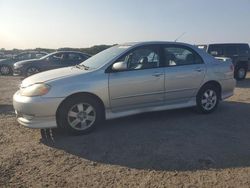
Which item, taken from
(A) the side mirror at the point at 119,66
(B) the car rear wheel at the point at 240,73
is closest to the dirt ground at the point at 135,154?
(A) the side mirror at the point at 119,66

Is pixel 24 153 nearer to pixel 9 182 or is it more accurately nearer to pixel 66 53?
pixel 9 182

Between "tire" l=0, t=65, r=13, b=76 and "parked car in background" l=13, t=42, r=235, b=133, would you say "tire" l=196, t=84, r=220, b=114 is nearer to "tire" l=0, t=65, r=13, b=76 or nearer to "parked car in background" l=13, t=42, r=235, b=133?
"parked car in background" l=13, t=42, r=235, b=133

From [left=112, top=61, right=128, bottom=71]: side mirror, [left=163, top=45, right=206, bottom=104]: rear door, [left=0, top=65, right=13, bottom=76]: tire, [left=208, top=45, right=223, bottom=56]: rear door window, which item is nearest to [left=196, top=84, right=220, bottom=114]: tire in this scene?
[left=163, top=45, right=206, bottom=104]: rear door

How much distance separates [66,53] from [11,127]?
1156cm

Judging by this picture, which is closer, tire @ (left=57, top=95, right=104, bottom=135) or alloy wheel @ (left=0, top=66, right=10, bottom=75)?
tire @ (left=57, top=95, right=104, bottom=135)

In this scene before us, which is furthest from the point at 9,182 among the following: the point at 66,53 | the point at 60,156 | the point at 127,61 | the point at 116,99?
the point at 66,53

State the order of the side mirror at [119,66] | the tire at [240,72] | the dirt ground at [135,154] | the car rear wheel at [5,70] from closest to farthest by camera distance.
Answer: the dirt ground at [135,154]
the side mirror at [119,66]
the tire at [240,72]
the car rear wheel at [5,70]

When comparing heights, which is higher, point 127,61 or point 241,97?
point 127,61

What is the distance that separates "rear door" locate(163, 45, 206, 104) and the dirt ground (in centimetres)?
51

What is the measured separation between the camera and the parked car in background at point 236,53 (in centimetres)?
1580

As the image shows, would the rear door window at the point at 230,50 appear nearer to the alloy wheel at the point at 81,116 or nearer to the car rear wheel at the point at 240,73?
the car rear wheel at the point at 240,73

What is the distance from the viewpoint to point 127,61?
6715 mm

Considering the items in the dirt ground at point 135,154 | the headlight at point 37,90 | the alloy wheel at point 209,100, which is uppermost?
the headlight at point 37,90

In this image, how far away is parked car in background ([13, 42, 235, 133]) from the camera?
5.91 m
